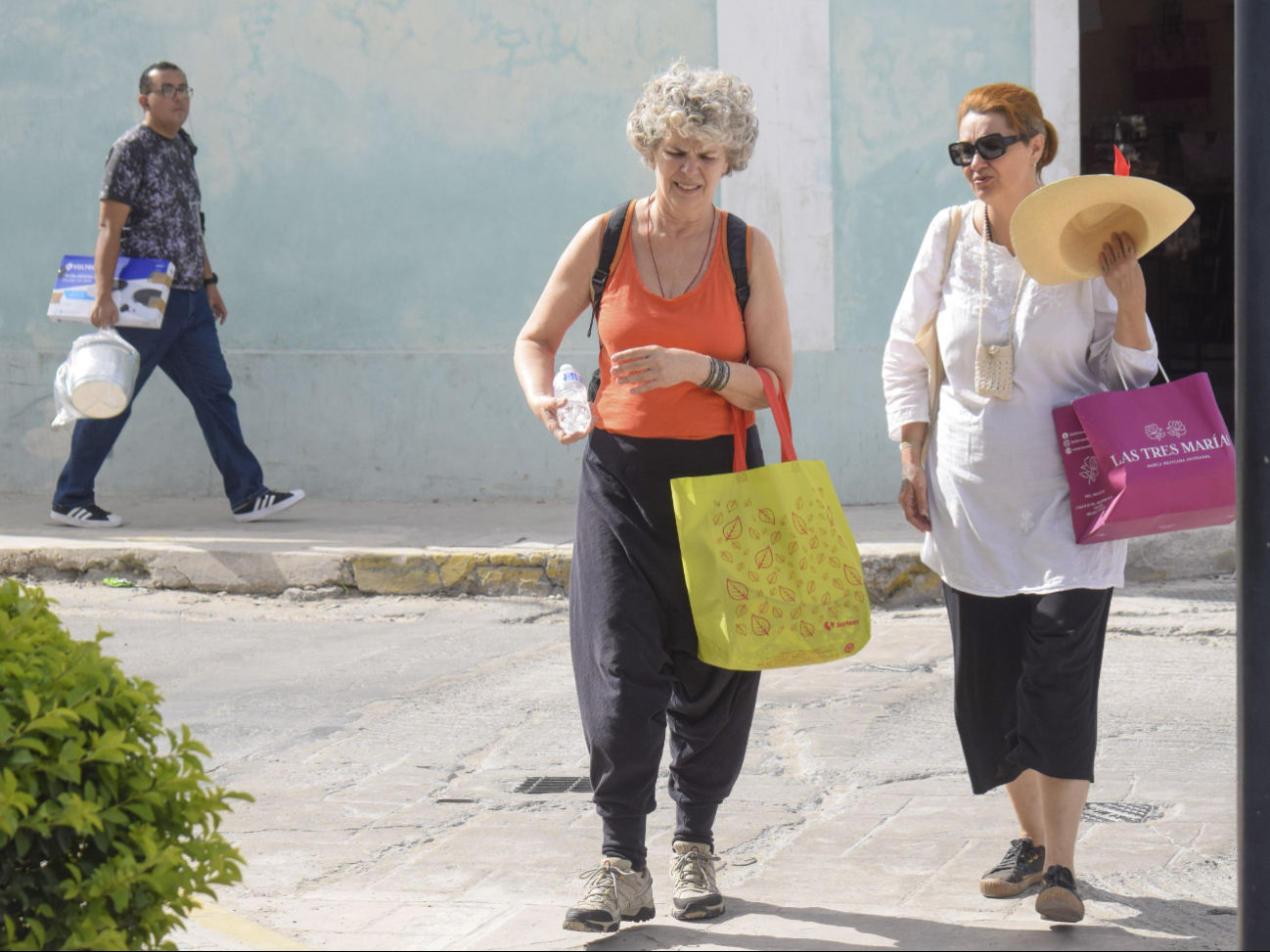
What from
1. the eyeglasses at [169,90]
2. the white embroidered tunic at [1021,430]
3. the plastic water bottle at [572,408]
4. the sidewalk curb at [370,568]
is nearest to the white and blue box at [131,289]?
the eyeglasses at [169,90]

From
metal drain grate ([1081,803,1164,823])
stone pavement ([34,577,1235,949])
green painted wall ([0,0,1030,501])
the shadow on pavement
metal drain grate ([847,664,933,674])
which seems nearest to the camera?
the shadow on pavement

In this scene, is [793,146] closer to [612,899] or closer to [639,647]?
[639,647]

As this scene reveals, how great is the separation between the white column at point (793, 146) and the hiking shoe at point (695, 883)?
498cm

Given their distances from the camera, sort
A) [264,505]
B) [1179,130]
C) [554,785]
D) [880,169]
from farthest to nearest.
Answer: [1179,130], [880,169], [264,505], [554,785]

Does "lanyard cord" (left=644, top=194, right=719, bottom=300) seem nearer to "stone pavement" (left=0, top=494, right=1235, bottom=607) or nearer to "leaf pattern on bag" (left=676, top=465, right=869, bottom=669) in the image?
"leaf pattern on bag" (left=676, top=465, right=869, bottom=669)

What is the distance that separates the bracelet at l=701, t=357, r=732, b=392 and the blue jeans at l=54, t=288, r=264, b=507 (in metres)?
4.95

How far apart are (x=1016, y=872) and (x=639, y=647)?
3.24 ft

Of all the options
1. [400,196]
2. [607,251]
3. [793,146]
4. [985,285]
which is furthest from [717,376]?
[400,196]

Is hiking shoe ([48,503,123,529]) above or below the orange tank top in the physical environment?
below

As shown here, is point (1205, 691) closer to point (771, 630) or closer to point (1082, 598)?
point (1082, 598)

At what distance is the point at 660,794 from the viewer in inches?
172

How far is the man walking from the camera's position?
293 inches

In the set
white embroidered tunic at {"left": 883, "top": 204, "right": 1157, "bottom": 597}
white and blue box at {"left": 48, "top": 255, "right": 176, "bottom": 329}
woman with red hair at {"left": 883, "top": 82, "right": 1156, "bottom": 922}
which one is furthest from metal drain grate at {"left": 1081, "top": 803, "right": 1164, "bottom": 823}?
white and blue box at {"left": 48, "top": 255, "right": 176, "bottom": 329}

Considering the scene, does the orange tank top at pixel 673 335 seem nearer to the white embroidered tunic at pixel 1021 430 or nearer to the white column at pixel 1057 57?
the white embroidered tunic at pixel 1021 430
